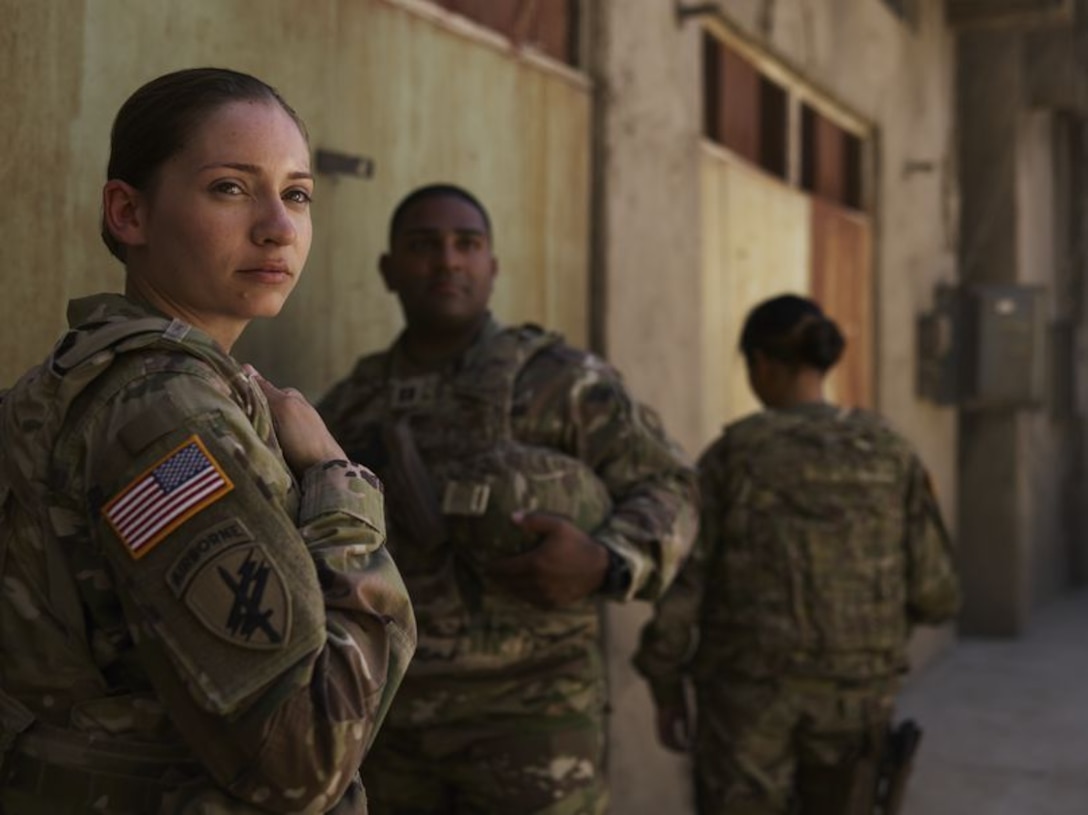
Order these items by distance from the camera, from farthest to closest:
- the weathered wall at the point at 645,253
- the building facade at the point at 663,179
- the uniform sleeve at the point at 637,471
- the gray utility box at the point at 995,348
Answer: the gray utility box at the point at 995,348 < the weathered wall at the point at 645,253 < the uniform sleeve at the point at 637,471 < the building facade at the point at 663,179

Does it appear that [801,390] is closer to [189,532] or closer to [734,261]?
[734,261]

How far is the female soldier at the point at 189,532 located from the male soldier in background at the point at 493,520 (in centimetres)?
116

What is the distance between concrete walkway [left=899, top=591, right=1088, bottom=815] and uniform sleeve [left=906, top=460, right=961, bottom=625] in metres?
1.81

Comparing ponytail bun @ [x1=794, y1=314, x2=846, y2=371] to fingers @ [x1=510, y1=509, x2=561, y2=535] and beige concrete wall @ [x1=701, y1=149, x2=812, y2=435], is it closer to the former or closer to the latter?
fingers @ [x1=510, y1=509, x2=561, y2=535]

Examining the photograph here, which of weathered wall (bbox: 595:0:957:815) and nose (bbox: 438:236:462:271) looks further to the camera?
weathered wall (bbox: 595:0:957:815)

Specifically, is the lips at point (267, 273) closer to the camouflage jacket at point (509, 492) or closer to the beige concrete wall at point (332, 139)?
the beige concrete wall at point (332, 139)

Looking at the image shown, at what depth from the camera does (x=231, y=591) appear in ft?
3.87

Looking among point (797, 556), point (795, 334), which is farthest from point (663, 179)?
point (797, 556)

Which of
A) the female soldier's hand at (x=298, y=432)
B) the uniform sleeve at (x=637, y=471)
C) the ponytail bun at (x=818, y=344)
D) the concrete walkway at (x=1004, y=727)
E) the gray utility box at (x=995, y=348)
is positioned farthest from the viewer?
the gray utility box at (x=995, y=348)

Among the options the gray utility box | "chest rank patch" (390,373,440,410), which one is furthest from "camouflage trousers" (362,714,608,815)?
the gray utility box

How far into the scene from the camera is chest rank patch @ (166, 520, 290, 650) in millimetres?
1178

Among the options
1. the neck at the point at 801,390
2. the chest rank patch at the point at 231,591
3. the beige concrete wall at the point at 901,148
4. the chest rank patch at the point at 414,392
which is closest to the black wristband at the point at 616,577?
the chest rank patch at the point at 414,392

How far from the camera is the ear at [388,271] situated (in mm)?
2867

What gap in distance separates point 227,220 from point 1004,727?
600 centimetres
